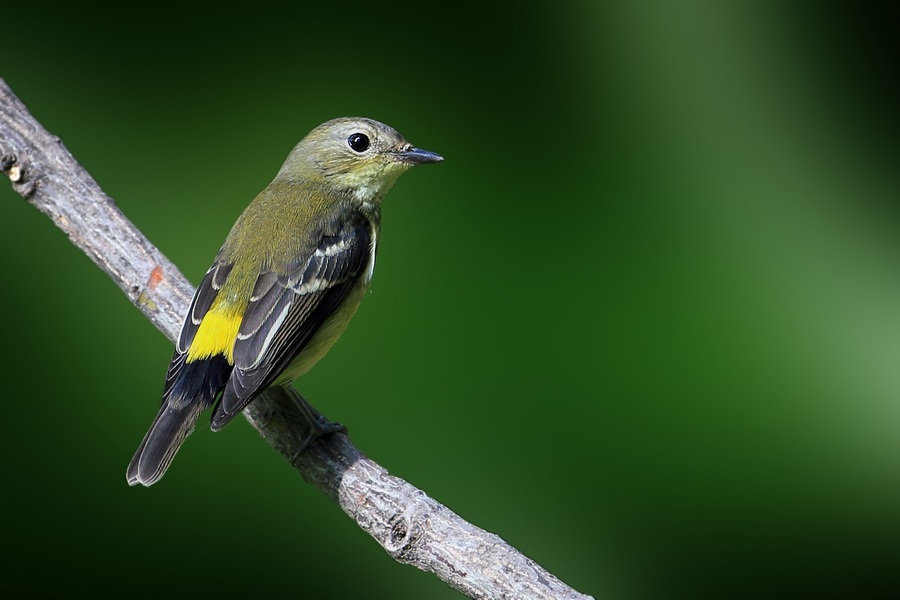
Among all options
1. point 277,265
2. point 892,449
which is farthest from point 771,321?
point 277,265

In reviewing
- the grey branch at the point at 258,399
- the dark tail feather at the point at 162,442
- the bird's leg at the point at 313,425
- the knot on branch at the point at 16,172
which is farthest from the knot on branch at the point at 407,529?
the knot on branch at the point at 16,172

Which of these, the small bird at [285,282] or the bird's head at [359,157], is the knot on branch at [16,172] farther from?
the bird's head at [359,157]

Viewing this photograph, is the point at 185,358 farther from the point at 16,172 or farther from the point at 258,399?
the point at 16,172

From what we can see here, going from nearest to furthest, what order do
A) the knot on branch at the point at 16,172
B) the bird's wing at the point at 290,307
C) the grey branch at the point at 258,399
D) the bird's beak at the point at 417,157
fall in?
the grey branch at the point at 258,399 → the bird's wing at the point at 290,307 → the knot on branch at the point at 16,172 → the bird's beak at the point at 417,157

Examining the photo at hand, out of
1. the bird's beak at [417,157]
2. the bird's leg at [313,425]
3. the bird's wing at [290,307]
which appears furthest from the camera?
the bird's beak at [417,157]

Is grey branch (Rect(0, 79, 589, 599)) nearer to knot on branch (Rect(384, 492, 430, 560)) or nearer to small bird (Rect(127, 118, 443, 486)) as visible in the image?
knot on branch (Rect(384, 492, 430, 560))

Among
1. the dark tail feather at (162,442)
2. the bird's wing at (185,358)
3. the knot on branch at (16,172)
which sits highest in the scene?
the knot on branch at (16,172)

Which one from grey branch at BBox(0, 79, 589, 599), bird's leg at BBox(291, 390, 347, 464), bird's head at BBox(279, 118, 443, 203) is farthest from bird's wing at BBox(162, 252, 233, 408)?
bird's head at BBox(279, 118, 443, 203)
